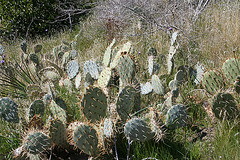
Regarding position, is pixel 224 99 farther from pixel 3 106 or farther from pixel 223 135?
pixel 3 106

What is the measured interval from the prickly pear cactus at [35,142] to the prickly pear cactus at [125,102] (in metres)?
0.53

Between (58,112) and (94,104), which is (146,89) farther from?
(58,112)

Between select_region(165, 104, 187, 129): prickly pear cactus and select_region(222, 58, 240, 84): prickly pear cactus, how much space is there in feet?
2.03

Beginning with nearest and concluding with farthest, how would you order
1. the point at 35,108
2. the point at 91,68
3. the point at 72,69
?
1. the point at 35,108
2. the point at 91,68
3. the point at 72,69

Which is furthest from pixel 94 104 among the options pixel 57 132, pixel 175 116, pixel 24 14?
pixel 24 14

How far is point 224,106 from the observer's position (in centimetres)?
174

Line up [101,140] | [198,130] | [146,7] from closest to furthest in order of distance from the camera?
[101,140], [198,130], [146,7]

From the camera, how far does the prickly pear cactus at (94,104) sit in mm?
1647

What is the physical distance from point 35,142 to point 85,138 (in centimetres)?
34

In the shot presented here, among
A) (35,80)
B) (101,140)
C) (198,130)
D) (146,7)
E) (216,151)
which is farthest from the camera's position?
(146,7)

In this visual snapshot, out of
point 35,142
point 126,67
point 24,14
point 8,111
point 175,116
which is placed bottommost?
point 175,116

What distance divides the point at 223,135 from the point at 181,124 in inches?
11.6

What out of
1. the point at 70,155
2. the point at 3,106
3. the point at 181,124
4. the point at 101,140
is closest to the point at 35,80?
the point at 3,106

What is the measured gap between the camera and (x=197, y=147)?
1608 mm
